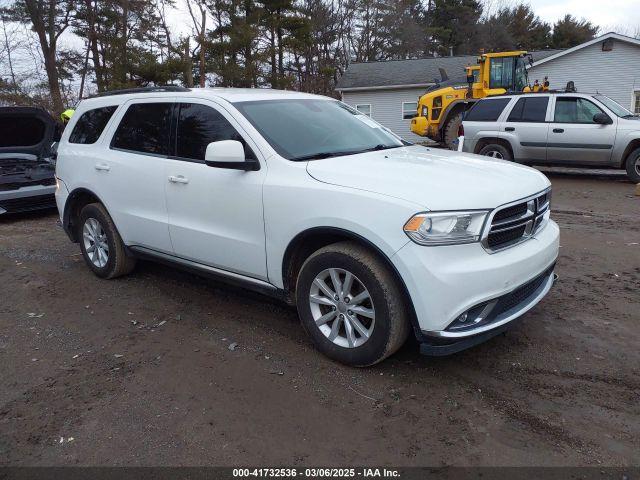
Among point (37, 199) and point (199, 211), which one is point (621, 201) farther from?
point (37, 199)

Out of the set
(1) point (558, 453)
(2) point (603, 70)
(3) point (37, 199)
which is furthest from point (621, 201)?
(2) point (603, 70)

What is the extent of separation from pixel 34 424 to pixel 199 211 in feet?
6.01

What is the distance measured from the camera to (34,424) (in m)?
2.98

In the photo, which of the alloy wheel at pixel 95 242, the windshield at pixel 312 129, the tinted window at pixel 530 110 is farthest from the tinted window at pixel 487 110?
the alloy wheel at pixel 95 242

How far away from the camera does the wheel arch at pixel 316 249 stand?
9.99ft

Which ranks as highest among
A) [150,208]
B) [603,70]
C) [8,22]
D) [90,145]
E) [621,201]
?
[8,22]

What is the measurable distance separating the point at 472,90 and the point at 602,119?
245 inches

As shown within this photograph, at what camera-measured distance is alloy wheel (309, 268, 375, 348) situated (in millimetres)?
3270

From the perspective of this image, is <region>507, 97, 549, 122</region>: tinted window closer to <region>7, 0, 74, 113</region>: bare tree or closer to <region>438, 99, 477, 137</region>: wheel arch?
<region>438, 99, 477, 137</region>: wheel arch

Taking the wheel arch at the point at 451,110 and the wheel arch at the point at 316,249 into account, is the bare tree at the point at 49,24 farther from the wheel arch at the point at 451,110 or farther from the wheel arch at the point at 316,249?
the wheel arch at the point at 316,249

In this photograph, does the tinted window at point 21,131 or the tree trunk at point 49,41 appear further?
the tree trunk at point 49,41

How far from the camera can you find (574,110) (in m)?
11.3

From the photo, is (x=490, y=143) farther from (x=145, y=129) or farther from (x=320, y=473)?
(x=320, y=473)

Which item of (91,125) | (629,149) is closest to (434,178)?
(91,125)
